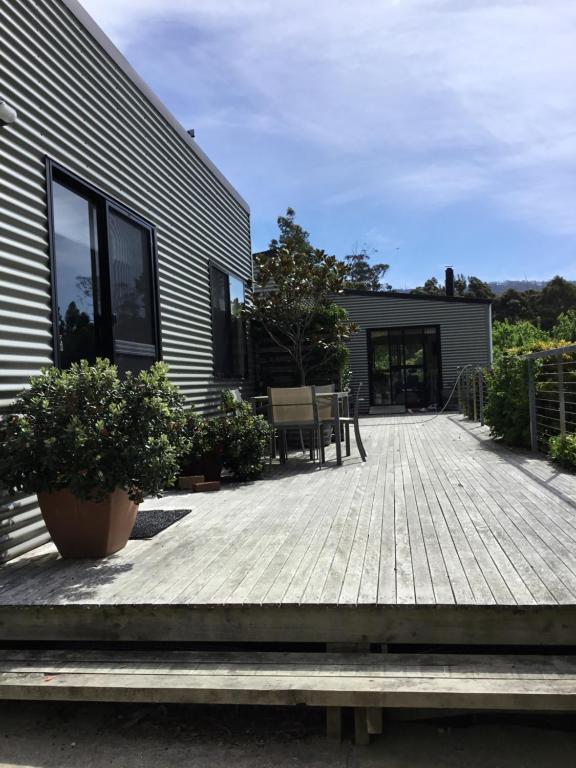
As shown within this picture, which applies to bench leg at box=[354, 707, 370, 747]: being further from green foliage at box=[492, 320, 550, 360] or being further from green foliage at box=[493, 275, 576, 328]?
green foliage at box=[493, 275, 576, 328]

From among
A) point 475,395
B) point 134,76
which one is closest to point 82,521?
point 134,76

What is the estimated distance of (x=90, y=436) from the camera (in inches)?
106

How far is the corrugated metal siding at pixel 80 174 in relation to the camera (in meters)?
3.20

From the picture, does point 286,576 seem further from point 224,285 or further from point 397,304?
point 397,304

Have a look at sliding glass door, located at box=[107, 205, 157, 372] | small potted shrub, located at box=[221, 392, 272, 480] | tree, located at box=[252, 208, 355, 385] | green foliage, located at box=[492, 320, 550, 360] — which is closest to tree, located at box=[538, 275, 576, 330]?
green foliage, located at box=[492, 320, 550, 360]

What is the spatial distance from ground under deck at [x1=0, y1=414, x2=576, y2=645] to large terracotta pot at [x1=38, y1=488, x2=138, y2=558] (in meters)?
0.07

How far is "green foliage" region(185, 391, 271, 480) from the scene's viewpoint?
5111mm

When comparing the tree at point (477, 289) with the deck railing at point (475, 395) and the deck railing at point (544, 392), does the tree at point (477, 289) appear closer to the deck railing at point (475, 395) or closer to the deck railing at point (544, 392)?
the deck railing at point (475, 395)

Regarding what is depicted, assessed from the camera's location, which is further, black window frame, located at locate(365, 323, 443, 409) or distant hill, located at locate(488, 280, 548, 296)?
distant hill, located at locate(488, 280, 548, 296)

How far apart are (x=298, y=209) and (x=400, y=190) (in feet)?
56.2

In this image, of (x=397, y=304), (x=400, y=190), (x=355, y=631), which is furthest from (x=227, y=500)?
(x=400, y=190)

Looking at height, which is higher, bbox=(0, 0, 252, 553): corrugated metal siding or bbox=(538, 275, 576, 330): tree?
bbox=(538, 275, 576, 330): tree

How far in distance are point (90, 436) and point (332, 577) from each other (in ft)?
3.99

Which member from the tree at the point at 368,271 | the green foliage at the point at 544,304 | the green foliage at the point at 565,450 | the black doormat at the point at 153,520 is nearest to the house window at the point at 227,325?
the black doormat at the point at 153,520
